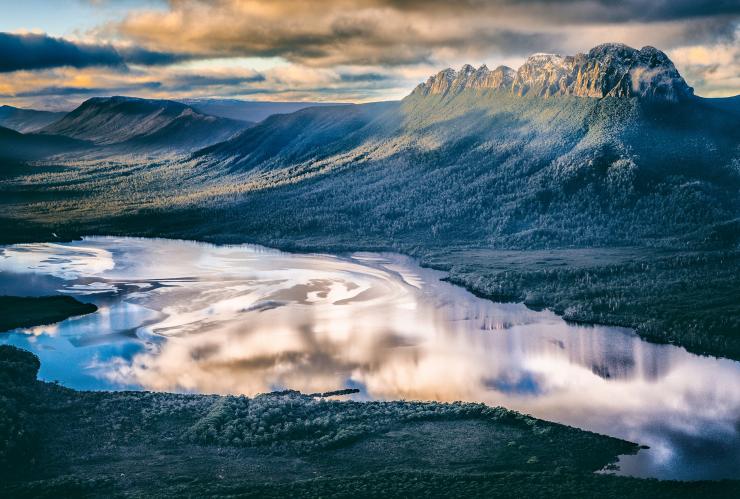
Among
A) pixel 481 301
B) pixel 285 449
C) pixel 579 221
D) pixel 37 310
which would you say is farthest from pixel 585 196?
pixel 285 449

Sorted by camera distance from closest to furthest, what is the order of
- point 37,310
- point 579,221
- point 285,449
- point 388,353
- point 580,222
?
point 285,449 → point 388,353 → point 37,310 → point 580,222 → point 579,221

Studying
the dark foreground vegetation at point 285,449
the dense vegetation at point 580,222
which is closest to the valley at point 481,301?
the dark foreground vegetation at point 285,449

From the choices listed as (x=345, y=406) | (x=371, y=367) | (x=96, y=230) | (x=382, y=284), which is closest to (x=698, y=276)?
(x=382, y=284)

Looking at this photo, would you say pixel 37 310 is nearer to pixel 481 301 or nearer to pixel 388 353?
pixel 388 353

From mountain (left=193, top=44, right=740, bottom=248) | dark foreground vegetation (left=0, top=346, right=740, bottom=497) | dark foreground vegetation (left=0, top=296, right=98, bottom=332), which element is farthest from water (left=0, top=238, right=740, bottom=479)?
mountain (left=193, top=44, right=740, bottom=248)

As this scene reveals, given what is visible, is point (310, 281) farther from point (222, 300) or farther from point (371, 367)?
point (371, 367)

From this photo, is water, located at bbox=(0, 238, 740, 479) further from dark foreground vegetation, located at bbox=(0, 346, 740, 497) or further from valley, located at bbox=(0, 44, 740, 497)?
dark foreground vegetation, located at bbox=(0, 346, 740, 497)
